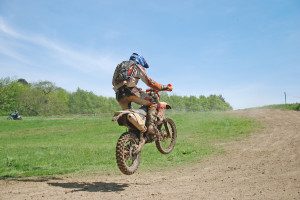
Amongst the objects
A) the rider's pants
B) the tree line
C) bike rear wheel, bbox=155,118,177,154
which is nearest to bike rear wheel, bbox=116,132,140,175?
the rider's pants

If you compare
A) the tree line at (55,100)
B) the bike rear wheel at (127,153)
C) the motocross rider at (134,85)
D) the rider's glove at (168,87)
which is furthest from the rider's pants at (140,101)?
the tree line at (55,100)

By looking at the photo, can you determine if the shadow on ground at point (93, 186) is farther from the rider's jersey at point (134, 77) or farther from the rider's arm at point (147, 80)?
the rider's arm at point (147, 80)

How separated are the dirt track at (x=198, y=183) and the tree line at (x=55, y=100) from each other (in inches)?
3111

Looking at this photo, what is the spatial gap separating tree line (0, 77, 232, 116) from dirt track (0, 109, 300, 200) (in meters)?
79.0

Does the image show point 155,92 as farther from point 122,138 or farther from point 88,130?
point 88,130

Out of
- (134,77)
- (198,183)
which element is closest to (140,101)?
(134,77)

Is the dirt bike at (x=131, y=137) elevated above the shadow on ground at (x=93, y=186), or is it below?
above

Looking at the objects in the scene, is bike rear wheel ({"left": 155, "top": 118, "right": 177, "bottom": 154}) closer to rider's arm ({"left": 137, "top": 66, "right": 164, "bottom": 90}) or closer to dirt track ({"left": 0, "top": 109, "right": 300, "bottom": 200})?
dirt track ({"left": 0, "top": 109, "right": 300, "bottom": 200})

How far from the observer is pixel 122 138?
8781 mm

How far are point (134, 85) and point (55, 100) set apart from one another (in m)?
116

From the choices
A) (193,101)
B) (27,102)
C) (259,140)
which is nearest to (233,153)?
(259,140)

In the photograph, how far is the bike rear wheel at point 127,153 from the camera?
862 cm

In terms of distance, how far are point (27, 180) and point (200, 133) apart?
53.5ft

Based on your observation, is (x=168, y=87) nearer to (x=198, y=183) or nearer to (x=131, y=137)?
(x=131, y=137)
